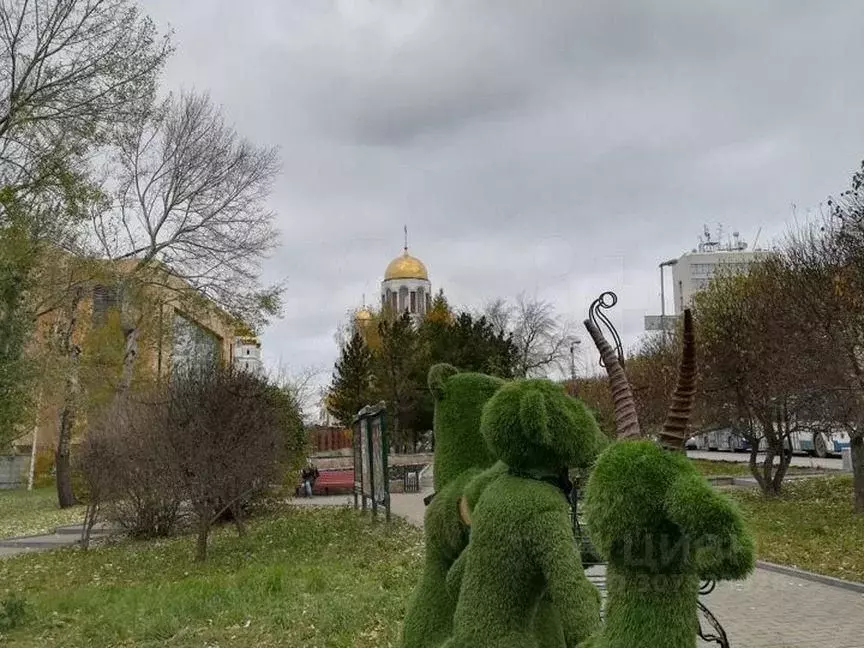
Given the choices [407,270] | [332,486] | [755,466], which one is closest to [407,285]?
[407,270]

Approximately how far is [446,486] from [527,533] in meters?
1.10

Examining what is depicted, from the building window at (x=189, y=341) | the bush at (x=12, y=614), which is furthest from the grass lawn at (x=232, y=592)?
the building window at (x=189, y=341)

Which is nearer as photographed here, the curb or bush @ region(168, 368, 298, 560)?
the curb

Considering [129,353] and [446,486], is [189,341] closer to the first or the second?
[129,353]

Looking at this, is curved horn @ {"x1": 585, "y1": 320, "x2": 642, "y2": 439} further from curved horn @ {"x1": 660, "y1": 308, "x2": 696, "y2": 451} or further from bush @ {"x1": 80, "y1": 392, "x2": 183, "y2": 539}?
bush @ {"x1": 80, "y1": 392, "x2": 183, "y2": 539}

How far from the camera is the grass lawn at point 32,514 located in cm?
1956

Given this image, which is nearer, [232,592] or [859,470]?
[232,592]

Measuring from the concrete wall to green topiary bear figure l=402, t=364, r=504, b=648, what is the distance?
1468 inches

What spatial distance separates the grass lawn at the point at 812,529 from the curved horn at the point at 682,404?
5073 mm

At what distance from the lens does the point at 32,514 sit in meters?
23.5

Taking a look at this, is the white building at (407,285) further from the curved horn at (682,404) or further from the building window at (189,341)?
the curved horn at (682,404)

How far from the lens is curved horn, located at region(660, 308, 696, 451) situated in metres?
2.38

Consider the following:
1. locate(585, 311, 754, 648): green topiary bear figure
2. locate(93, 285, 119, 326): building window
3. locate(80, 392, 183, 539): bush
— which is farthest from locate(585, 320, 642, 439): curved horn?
locate(93, 285, 119, 326): building window

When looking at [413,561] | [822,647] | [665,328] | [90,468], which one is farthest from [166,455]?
[665,328]
